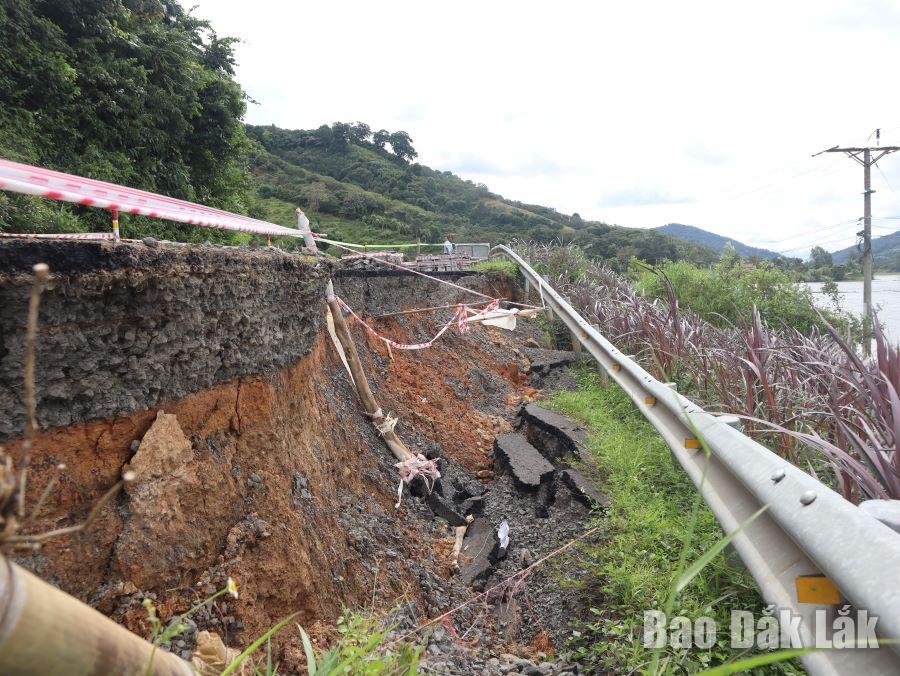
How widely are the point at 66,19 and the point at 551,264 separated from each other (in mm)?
12041

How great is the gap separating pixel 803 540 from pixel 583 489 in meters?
2.86

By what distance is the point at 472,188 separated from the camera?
6384cm

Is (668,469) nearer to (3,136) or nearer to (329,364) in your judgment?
(329,364)

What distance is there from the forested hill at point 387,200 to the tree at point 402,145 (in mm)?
120

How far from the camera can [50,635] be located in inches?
26.7

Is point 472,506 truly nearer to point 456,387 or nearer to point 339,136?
point 456,387

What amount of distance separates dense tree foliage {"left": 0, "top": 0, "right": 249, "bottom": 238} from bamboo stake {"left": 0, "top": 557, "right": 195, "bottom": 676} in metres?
6.78

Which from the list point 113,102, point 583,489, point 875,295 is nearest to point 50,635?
point 583,489

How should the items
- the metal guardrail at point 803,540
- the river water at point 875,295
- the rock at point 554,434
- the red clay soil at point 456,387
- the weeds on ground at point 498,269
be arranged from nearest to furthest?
the metal guardrail at point 803,540 < the rock at point 554,434 < the red clay soil at point 456,387 < the river water at point 875,295 < the weeds on ground at point 498,269

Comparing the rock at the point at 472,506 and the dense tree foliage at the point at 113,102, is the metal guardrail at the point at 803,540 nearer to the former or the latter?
the rock at the point at 472,506

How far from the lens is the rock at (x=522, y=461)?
197 inches

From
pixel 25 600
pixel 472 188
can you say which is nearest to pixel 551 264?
pixel 25 600

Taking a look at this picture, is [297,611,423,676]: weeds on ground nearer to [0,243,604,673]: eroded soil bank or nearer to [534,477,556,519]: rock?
[0,243,604,673]: eroded soil bank

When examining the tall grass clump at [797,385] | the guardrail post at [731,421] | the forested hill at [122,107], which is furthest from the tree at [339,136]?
the guardrail post at [731,421]
